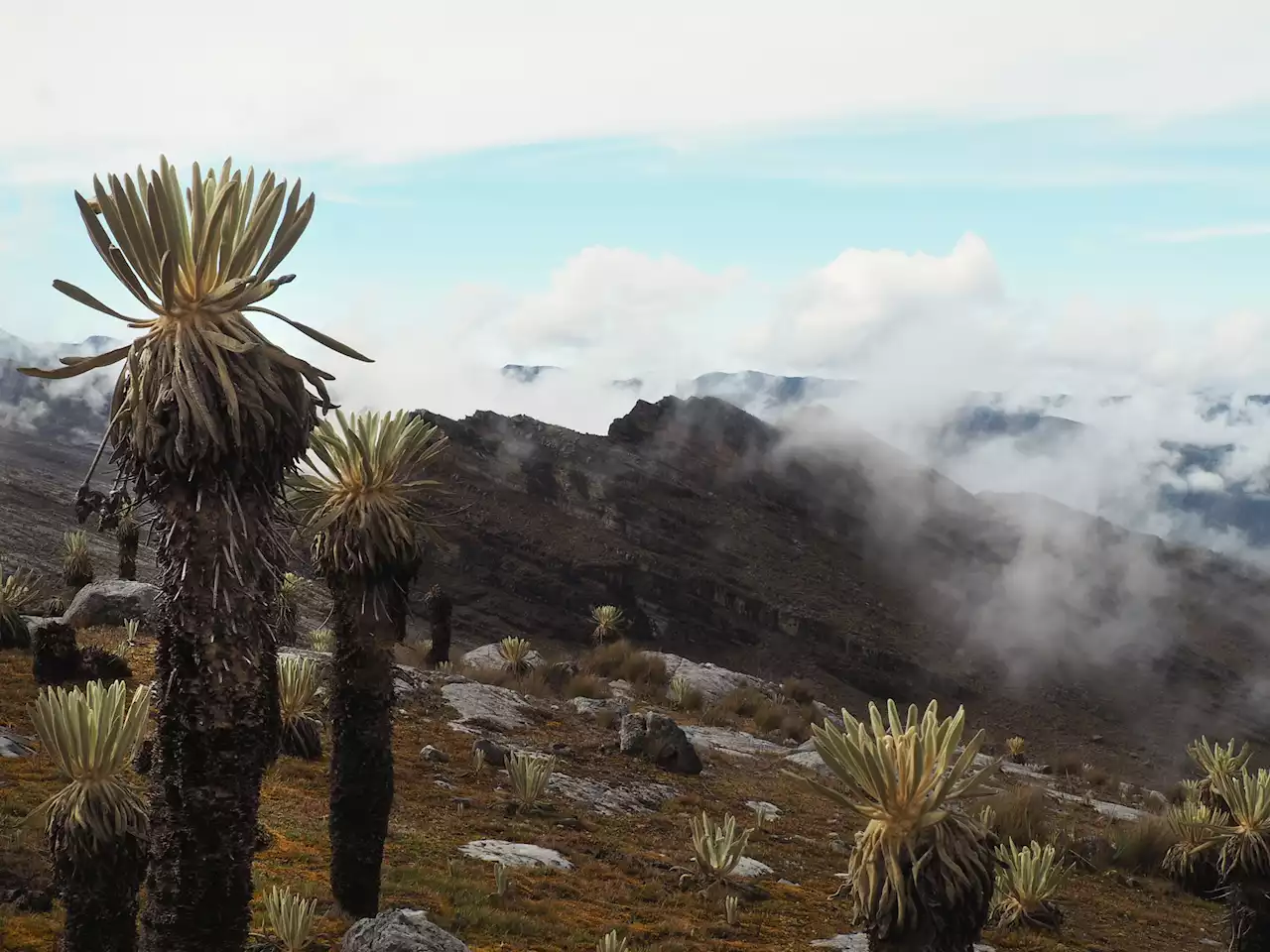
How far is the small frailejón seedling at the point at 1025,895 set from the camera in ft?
38.5

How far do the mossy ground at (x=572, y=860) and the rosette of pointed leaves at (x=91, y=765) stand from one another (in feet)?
4.18

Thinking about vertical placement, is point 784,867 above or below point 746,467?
below

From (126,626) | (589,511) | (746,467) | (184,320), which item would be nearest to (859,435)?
(746,467)

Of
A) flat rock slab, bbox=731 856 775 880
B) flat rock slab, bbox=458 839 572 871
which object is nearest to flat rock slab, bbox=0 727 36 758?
flat rock slab, bbox=458 839 572 871

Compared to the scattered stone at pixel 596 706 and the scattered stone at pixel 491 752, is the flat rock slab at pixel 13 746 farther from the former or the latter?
the scattered stone at pixel 596 706

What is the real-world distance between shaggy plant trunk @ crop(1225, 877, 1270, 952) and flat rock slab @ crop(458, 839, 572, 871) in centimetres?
691

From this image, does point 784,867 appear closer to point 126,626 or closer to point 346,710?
point 346,710

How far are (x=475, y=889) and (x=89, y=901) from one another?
4.16 metres

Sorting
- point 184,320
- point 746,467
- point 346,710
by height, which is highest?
point 746,467

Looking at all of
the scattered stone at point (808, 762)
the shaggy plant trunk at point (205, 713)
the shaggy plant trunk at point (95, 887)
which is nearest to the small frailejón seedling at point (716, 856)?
the shaggy plant trunk at point (95, 887)

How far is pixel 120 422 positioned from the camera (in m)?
5.17

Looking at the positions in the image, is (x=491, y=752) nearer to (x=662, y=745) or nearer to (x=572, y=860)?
(x=662, y=745)

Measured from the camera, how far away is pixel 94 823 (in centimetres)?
606

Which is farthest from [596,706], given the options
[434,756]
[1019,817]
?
[1019,817]
